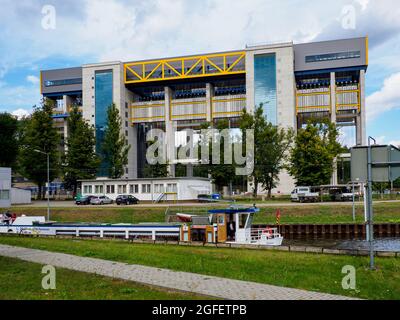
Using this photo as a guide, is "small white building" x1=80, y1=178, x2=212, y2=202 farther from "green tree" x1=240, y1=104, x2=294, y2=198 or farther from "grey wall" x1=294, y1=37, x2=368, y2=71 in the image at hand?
"grey wall" x1=294, y1=37, x2=368, y2=71

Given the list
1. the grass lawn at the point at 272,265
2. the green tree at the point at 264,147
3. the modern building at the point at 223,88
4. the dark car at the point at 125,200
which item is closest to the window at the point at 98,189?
the dark car at the point at 125,200

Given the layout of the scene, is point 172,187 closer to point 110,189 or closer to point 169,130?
point 110,189

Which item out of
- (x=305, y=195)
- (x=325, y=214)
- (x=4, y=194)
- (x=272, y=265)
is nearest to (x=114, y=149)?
(x=4, y=194)

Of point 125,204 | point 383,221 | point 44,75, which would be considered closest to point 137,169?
point 44,75

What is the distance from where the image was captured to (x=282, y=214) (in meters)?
52.1

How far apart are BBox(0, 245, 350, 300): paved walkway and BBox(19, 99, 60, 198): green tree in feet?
231

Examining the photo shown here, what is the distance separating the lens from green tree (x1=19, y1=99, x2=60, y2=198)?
85856 mm

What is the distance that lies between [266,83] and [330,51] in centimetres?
1612

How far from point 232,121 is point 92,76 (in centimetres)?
3876

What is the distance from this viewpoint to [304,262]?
679 inches

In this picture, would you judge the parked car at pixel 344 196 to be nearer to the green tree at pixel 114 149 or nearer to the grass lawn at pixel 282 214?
the grass lawn at pixel 282 214

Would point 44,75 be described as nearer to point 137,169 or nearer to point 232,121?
point 137,169

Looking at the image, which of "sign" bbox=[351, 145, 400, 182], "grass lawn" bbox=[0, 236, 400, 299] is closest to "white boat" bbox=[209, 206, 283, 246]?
"grass lawn" bbox=[0, 236, 400, 299]

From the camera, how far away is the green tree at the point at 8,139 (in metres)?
94.1
